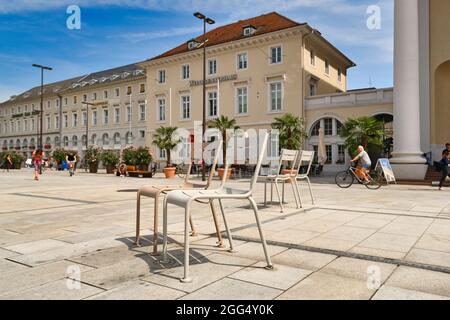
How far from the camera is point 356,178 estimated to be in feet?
48.1

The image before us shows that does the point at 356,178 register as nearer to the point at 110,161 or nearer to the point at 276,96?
the point at 276,96

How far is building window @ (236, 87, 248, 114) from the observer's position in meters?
34.8

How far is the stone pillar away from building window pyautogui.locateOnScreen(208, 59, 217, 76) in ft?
65.6

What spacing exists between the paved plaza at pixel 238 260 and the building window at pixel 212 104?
3158 cm

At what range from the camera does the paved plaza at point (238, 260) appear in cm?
265

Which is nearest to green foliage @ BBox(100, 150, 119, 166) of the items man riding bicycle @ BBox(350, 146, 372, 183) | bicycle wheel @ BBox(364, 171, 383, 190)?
man riding bicycle @ BBox(350, 146, 372, 183)

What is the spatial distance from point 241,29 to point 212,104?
7.67 meters

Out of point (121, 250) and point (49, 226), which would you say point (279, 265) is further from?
point (49, 226)

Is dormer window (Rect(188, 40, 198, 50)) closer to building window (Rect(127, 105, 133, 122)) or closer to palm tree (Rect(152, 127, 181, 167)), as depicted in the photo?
palm tree (Rect(152, 127, 181, 167))

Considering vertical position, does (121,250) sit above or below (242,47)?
below

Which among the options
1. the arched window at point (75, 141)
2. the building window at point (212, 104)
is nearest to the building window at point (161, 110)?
the building window at point (212, 104)

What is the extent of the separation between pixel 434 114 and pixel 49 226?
2359 cm
